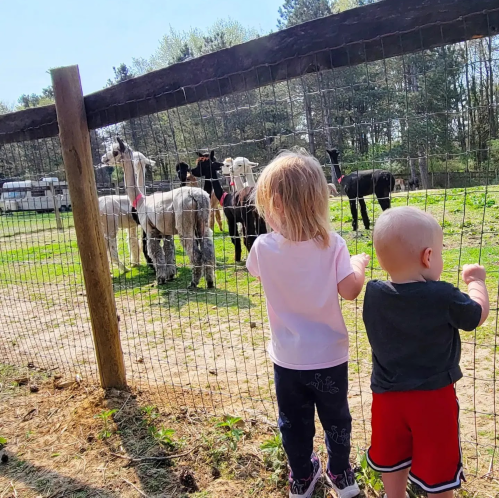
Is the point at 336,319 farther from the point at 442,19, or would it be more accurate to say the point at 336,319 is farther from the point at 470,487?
the point at 442,19

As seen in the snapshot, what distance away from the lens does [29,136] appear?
3760mm

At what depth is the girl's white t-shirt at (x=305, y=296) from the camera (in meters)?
1.94

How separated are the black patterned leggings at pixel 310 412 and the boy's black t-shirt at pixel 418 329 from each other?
29cm

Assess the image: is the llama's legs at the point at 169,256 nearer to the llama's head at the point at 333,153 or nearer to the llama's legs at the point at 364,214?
the llama's head at the point at 333,153

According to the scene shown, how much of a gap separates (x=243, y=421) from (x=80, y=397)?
4.73 ft

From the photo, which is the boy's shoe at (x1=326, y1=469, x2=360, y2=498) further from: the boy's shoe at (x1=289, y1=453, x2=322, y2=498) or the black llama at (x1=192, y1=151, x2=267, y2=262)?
the black llama at (x1=192, y1=151, x2=267, y2=262)

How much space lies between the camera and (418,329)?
1668 mm

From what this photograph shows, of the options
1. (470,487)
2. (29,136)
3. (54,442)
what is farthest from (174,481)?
(29,136)

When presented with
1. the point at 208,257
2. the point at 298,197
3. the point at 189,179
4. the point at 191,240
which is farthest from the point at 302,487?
the point at 189,179

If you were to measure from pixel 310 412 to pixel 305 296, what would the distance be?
621mm

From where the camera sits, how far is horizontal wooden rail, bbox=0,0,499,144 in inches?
75.3

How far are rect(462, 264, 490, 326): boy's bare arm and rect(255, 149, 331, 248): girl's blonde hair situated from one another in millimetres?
569

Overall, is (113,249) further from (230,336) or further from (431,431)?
(431,431)

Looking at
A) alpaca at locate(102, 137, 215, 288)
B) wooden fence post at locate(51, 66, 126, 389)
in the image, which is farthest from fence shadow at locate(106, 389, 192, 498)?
alpaca at locate(102, 137, 215, 288)
